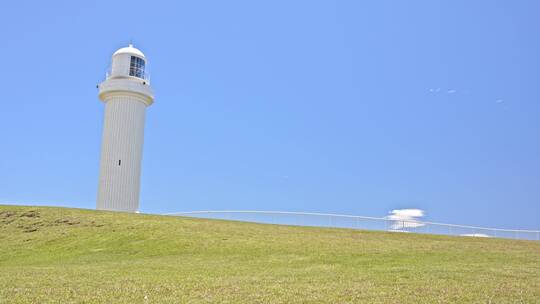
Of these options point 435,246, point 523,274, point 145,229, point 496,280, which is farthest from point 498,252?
point 145,229

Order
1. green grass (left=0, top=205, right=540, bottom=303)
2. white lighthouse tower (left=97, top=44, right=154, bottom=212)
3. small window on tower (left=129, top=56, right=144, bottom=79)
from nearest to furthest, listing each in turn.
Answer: green grass (left=0, top=205, right=540, bottom=303) → white lighthouse tower (left=97, top=44, right=154, bottom=212) → small window on tower (left=129, top=56, right=144, bottom=79)

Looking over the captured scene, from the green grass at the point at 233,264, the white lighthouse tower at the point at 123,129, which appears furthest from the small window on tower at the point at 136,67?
the green grass at the point at 233,264

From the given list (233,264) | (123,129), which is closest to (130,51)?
(123,129)

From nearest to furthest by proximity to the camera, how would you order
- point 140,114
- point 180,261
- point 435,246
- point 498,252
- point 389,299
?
point 389,299
point 180,261
point 498,252
point 435,246
point 140,114

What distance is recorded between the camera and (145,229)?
2256cm

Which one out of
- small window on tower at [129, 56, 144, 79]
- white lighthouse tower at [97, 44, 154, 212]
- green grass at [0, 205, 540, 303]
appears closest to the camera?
green grass at [0, 205, 540, 303]

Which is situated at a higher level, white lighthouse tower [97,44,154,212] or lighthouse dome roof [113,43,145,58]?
lighthouse dome roof [113,43,145,58]

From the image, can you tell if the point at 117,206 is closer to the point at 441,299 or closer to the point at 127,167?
the point at 127,167

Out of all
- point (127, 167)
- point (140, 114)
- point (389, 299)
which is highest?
point (140, 114)

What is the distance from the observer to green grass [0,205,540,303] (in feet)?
32.3

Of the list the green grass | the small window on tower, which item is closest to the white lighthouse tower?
the small window on tower

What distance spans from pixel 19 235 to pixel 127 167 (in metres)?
11.1

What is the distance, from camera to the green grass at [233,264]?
985cm

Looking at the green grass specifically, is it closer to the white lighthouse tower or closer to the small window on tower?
the white lighthouse tower
